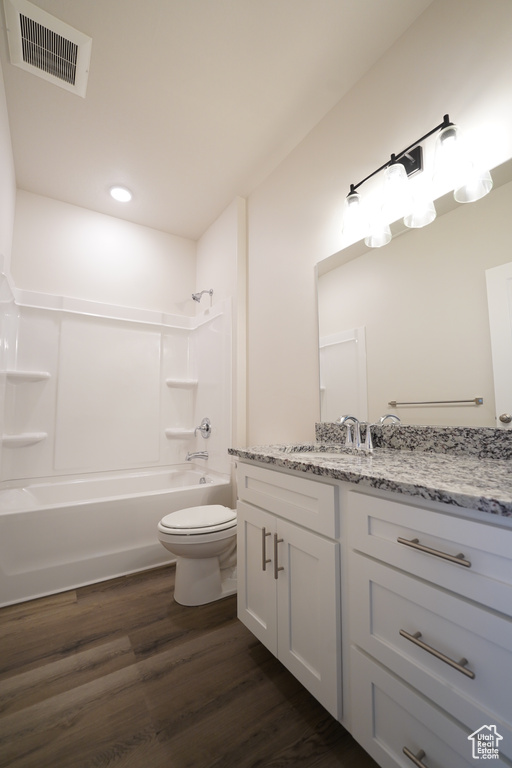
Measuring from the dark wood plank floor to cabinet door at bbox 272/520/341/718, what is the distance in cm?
17

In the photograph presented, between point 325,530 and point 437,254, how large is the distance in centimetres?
115

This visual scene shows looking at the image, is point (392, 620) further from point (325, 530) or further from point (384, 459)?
point (384, 459)

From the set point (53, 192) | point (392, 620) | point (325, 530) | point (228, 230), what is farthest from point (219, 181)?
point (392, 620)

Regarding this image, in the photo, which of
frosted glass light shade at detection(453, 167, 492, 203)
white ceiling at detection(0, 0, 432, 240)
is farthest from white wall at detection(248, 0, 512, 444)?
white ceiling at detection(0, 0, 432, 240)

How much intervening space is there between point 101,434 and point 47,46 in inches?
92.9

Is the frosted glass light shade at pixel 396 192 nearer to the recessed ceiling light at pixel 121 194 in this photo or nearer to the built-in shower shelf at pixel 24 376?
the recessed ceiling light at pixel 121 194

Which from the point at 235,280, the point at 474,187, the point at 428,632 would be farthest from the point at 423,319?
the point at 235,280

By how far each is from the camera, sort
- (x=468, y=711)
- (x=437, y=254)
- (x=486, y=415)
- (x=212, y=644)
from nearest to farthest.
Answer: (x=468, y=711) < (x=486, y=415) < (x=437, y=254) < (x=212, y=644)

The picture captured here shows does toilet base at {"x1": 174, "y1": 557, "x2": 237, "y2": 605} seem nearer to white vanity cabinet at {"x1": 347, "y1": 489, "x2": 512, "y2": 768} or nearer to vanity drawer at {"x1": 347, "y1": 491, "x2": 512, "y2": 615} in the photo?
white vanity cabinet at {"x1": 347, "y1": 489, "x2": 512, "y2": 768}

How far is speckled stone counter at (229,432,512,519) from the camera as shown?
2.05 ft

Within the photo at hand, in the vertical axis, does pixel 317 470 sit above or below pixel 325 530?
above

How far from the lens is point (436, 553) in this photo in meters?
0.69

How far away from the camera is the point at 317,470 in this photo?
1014mm

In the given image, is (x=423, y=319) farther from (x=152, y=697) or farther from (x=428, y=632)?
(x=152, y=697)
